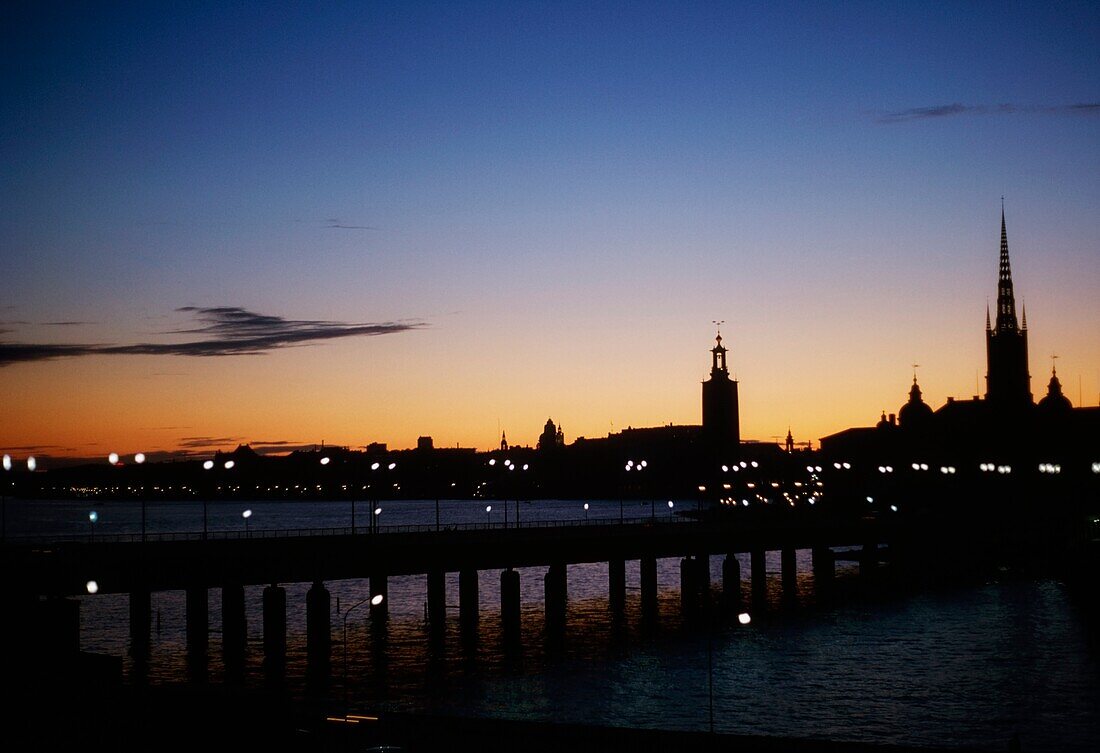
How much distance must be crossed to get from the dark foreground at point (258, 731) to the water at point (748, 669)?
5.65m

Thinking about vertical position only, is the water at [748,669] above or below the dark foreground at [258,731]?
below

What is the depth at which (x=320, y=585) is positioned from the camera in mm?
75812

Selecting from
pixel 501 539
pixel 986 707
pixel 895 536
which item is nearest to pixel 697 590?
pixel 501 539

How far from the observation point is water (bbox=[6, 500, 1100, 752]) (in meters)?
59.9

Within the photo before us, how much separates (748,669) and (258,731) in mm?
48170

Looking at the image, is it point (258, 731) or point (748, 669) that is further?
point (748, 669)

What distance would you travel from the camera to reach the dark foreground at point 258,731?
112 ft

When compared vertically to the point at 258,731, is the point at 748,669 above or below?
below

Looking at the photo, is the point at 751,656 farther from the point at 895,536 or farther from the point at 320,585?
the point at 895,536

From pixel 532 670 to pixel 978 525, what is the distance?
11640 cm

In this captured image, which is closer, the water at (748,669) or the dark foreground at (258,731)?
the dark foreground at (258,731)

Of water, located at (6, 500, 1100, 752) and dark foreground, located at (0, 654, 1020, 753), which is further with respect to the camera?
water, located at (6, 500, 1100, 752)

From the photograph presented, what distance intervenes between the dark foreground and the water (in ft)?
18.5

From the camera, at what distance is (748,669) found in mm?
76500
